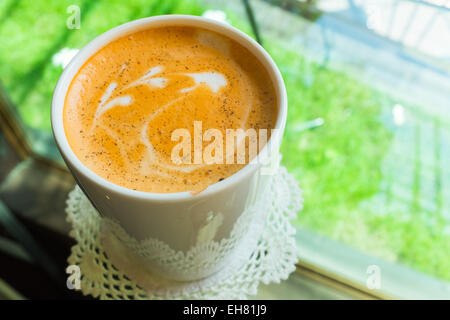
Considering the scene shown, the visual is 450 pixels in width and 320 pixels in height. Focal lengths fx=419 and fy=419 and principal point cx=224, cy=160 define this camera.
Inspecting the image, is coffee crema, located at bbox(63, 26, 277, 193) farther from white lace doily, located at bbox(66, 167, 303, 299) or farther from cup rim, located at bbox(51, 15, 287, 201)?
white lace doily, located at bbox(66, 167, 303, 299)

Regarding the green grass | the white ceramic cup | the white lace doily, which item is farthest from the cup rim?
the green grass

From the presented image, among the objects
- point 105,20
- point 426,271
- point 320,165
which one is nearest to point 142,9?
point 105,20

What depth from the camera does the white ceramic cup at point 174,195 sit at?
0.43 meters

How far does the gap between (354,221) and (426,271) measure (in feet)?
0.48

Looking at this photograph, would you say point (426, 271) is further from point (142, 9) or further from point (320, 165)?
point (142, 9)

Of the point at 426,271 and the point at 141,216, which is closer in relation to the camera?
the point at 141,216

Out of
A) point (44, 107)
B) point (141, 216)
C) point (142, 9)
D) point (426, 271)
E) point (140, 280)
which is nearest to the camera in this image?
point (141, 216)

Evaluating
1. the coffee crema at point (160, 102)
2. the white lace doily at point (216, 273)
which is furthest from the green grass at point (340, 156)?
the coffee crema at point (160, 102)

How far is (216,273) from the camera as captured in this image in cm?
62

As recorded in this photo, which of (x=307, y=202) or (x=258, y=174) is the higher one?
(x=258, y=174)

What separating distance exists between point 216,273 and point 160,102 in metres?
0.27

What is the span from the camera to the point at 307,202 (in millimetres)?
799

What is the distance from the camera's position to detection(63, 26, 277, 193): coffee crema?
48 cm

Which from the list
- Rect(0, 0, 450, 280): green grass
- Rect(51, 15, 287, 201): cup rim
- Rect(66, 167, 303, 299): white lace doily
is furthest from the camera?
Rect(0, 0, 450, 280): green grass
